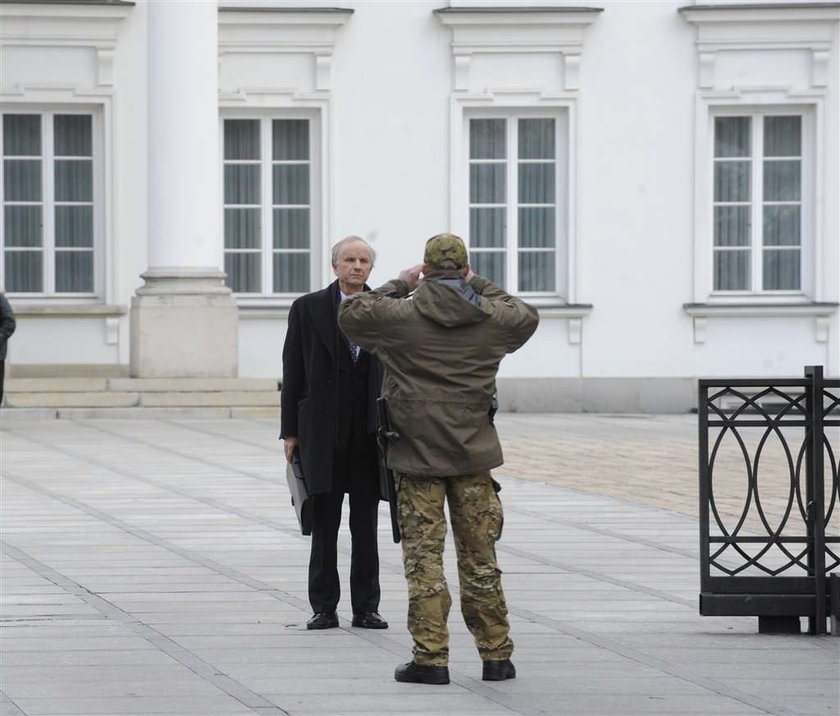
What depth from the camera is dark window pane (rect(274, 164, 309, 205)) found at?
2309cm

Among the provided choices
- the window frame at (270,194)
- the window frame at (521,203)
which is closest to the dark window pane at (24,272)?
the window frame at (270,194)

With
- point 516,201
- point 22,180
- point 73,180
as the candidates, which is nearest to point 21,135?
point 22,180

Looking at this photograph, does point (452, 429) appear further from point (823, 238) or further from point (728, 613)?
point (823, 238)

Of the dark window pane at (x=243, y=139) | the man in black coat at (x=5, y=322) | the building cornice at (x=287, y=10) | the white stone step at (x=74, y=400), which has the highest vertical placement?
the building cornice at (x=287, y=10)

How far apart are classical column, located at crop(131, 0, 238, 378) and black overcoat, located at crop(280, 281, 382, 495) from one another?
498 inches

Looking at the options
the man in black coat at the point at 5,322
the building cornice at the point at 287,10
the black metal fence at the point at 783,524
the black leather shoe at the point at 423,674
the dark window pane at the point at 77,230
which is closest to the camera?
the black leather shoe at the point at 423,674

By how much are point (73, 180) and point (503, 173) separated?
5044 millimetres

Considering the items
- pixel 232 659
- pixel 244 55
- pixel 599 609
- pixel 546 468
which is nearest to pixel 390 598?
pixel 599 609

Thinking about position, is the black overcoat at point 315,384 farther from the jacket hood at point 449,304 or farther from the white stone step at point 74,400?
the white stone step at point 74,400

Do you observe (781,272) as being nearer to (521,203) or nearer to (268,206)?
(521,203)

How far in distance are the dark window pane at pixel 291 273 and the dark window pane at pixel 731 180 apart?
4942mm

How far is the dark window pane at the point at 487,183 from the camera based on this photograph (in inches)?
913

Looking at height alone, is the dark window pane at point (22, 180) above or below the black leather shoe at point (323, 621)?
above

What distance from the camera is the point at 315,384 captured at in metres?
8.48
